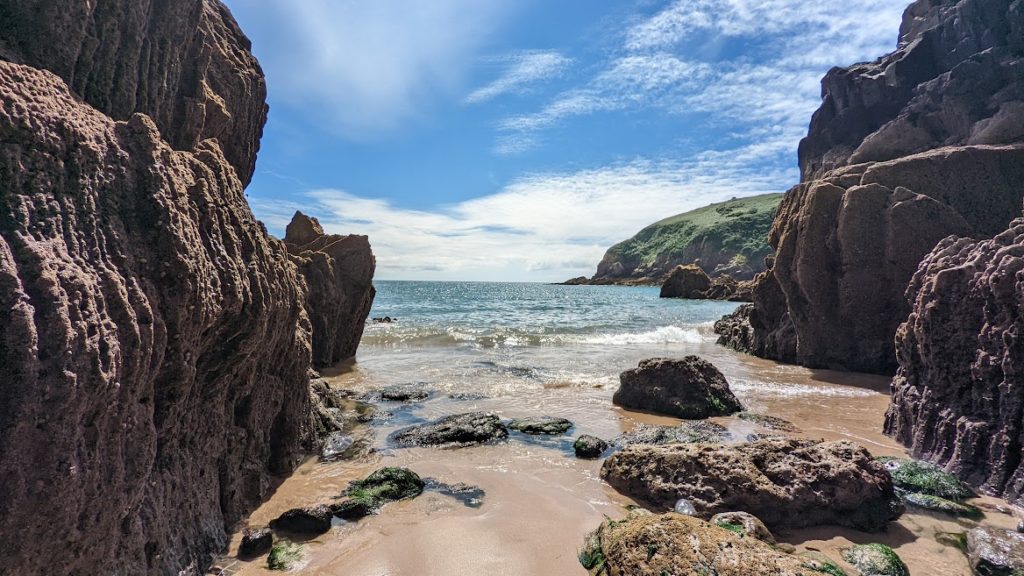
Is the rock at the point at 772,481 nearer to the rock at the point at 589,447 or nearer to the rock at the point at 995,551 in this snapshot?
the rock at the point at 995,551

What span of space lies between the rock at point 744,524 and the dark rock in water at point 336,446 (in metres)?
5.82

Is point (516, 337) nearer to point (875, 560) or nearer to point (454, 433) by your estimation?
point (454, 433)

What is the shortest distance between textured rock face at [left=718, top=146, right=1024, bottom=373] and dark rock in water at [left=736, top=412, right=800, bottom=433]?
273 inches

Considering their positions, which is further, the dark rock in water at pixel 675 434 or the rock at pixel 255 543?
the dark rock in water at pixel 675 434

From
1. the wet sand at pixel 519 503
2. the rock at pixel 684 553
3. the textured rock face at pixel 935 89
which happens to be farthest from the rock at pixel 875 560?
the textured rock face at pixel 935 89

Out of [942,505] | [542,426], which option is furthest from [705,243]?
[942,505]

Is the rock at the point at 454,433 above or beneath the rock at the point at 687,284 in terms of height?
beneath

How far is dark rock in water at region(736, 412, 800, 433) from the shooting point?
373 inches

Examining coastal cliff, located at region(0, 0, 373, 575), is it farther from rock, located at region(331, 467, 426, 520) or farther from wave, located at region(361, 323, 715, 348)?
wave, located at region(361, 323, 715, 348)

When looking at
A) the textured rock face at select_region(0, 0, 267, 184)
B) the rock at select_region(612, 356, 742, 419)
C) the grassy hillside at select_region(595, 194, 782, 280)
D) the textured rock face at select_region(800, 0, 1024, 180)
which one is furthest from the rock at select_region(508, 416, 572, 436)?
the grassy hillside at select_region(595, 194, 782, 280)

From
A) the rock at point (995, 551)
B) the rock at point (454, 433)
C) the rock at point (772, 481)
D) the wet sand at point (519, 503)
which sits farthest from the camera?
the rock at point (454, 433)

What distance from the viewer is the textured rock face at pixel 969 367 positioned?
6.38 meters

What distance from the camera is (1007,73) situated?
1052 inches

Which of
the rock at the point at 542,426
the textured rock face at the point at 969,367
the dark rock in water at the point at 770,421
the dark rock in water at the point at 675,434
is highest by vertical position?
the textured rock face at the point at 969,367
